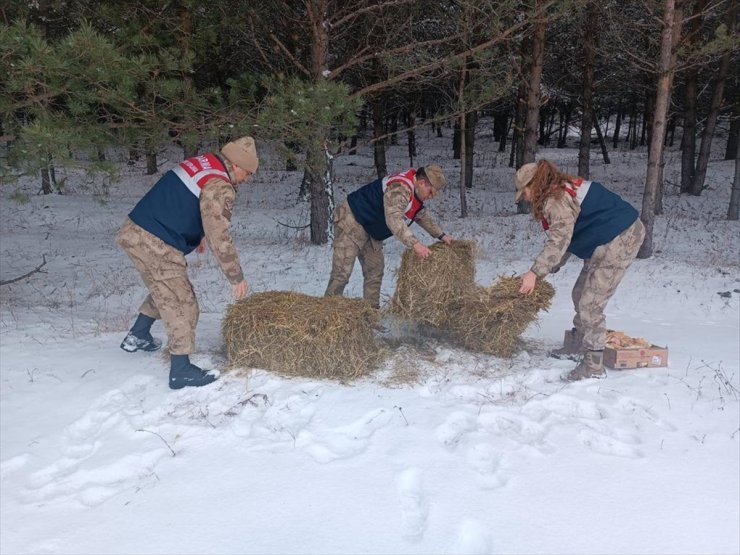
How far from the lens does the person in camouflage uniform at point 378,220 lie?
5398 mm

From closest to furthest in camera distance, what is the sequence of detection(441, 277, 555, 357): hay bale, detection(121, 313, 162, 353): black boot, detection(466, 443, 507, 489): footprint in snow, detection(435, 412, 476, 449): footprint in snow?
detection(466, 443, 507, 489): footprint in snow, detection(435, 412, 476, 449): footprint in snow, detection(441, 277, 555, 357): hay bale, detection(121, 313, 162, 353): black boot

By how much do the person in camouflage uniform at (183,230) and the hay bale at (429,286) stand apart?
1529 mm

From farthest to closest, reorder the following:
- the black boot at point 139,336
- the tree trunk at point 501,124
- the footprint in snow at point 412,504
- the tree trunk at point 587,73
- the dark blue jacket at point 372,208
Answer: the tree trunk at point 501,124 → the tree trunk at point 587,73 → the dark blue jacket at point 372,208 → the black boot at point 139,336 → the footprint in snow at point 412,504

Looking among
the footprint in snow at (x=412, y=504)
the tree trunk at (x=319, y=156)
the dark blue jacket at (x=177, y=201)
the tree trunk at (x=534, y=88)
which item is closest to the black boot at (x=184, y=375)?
the dark blue jacket at (x=177, y=201)

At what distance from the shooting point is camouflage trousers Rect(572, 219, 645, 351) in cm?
480

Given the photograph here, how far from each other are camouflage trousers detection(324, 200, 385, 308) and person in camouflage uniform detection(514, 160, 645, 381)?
6.03 ft

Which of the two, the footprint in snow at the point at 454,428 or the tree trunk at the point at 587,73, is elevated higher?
the tree trunk at the point at 587,73

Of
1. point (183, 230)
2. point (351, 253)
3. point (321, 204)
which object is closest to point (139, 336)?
point (183, 230)

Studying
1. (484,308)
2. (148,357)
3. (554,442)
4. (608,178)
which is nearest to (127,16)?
(148,357)

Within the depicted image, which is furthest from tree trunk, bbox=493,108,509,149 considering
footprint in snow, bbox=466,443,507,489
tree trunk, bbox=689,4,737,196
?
footprint in snow, bbox=466,443,507,489

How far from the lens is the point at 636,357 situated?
16.5 ft

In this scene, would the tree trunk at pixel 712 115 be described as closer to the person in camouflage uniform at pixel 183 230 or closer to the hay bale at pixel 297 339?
the hay bale at pixel 297 339

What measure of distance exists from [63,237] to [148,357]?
950 centimetres

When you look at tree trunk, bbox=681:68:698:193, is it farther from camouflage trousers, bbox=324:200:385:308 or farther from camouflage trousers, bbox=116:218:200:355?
camouflage trousers, bbox=116:218:200:355
